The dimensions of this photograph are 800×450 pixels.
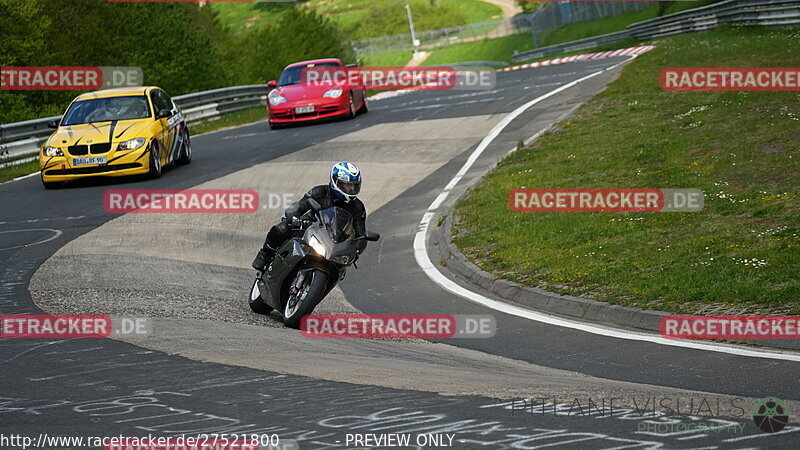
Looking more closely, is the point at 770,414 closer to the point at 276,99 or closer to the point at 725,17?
the point at 276,99

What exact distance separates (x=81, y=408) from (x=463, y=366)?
10.4 ft

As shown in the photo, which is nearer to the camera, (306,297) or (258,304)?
(306,297)

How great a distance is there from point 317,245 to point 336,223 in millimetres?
282

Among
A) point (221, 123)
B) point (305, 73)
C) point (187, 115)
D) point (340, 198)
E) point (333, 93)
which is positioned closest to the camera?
point (340, 198)

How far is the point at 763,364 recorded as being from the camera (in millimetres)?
7781

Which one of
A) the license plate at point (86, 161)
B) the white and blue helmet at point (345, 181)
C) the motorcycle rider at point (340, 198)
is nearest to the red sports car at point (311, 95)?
the license plate at point (86, 161)

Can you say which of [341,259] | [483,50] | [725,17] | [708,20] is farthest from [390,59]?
[341,259]

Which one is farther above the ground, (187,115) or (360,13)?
(360,13)

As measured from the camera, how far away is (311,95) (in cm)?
2936

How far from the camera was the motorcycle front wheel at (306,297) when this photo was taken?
32.4 feet

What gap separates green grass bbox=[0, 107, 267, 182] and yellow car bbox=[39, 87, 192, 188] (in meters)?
3.57

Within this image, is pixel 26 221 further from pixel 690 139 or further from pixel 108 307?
pixel 690 139

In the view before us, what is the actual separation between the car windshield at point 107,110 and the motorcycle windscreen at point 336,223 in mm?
11412

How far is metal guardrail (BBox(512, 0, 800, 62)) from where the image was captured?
3559cm
